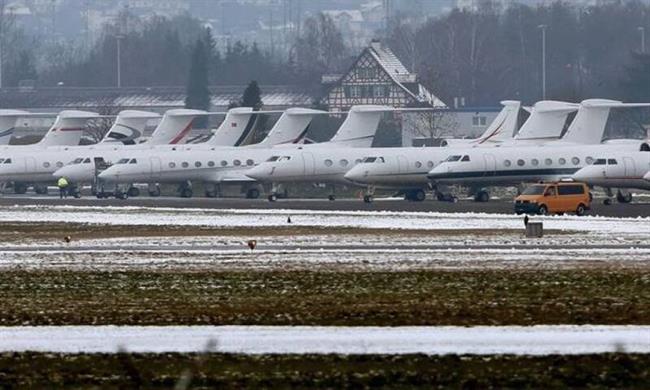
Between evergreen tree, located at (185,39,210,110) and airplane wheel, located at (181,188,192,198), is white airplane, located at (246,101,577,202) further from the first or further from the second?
evergreen tree, located at (185,39,210,110)

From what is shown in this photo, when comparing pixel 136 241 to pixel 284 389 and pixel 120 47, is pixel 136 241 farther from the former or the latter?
pixel 120 47

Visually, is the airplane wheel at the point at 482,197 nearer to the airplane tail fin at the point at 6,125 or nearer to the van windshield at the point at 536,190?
the van windshield at the point at 536,190

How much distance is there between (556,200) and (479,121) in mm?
67764

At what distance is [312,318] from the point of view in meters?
29.0

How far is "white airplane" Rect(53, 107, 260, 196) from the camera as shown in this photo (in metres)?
98.1

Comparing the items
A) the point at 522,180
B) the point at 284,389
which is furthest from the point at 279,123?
the point at 284,389

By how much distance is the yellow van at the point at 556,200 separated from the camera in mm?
69438

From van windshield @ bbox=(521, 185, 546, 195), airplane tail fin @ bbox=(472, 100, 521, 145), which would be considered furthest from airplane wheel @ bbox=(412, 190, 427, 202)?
van windshield @ bbox=(521, 185, 546, 195)

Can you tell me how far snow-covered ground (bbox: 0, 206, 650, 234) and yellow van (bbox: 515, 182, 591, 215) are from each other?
Answer: 1.99 metres

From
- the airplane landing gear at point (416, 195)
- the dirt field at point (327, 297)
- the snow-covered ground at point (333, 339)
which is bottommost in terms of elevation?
the airplane landing gear at point (416, 195)

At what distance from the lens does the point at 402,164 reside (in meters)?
86.8

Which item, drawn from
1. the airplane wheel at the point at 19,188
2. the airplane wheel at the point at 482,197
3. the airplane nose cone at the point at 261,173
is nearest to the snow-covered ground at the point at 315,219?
the airplane wheel at the point at 482,197

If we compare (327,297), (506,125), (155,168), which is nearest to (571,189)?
(155,168)

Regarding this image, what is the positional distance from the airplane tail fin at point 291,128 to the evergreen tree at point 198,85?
4245 centimetres
